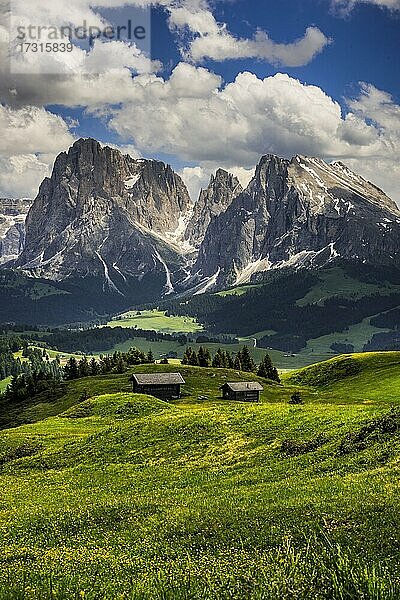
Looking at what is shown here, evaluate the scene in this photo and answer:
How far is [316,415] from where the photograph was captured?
63062mm

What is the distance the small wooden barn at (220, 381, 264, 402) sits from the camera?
132500 millimetres

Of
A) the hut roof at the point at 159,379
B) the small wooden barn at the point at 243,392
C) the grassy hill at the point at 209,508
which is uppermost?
the grassy hill at the point at 209,508

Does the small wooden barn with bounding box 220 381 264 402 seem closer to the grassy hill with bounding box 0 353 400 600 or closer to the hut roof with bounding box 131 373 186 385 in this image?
the hut roof with bounding box 131 373 186 385

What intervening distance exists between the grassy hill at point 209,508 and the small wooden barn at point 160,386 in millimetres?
49556

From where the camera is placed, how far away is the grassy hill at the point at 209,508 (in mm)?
17275

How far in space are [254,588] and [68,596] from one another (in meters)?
6.40

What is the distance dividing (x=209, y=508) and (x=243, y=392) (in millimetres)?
98770

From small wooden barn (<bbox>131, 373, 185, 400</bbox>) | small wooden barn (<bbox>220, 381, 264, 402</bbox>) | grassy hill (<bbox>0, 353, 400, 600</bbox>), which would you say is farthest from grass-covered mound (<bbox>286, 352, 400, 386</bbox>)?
grassy hill (<bbox>0, 353, 400, 600</bbox>)

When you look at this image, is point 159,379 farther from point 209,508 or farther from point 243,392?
point 209,508

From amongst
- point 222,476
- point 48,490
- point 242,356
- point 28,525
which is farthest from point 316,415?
point 242,356

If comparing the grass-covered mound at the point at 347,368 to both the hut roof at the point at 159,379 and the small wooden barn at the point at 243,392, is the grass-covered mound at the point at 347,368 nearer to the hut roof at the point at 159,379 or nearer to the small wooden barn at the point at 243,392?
the small wooden barn at the point at 243,392

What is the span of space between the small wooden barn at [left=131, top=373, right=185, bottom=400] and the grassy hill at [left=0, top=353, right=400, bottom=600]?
49.6m

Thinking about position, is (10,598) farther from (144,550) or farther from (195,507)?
(195,507)

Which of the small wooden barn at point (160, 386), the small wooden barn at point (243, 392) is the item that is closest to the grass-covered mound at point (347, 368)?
the small wooden barn at point (243, 392)
